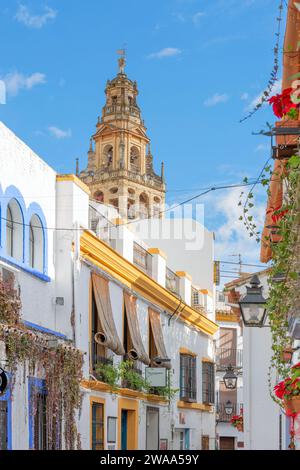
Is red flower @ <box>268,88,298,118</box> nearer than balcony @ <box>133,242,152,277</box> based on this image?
Yes

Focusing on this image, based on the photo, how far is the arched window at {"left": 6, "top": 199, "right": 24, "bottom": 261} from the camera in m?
16.2

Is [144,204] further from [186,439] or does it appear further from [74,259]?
[74,259]

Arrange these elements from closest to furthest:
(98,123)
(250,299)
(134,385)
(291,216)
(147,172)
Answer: (291,216) → (250,299) → (134,385) → (98,123) → (147,172)

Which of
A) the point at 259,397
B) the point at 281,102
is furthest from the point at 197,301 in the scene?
the point at 281,102

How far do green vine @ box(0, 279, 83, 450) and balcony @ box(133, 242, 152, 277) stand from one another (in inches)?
298

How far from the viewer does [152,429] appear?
25188mm

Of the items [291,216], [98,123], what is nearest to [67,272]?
[291,216]

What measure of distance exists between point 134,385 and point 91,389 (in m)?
3.46

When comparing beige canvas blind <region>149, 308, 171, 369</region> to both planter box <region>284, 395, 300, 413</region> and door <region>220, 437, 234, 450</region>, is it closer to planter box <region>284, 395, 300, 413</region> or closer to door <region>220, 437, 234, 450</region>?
planter box <region>284, 395, 300, 413</region>

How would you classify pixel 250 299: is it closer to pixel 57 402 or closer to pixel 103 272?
pixel 57 402

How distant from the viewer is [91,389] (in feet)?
62.2

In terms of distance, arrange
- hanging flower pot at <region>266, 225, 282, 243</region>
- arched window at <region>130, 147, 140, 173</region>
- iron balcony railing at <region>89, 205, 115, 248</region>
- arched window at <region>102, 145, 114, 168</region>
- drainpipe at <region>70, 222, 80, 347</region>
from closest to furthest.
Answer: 1. hanging flower pot at <region>266, 225, 282, 243</region>
2. drainpipe at <region>70, 222, 80, 347</region>
3. iron balcony railing at <region>89, 205, 115, 248</region>
4. arched window at <region>102, 145, 114, 168</region>
5. arched window at <region>130, 147, 140, 173</region>

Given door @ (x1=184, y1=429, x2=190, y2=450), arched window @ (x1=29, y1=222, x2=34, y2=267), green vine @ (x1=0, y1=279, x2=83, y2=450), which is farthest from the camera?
door @ (x1=184, y1=429, x2=190, y2=450)

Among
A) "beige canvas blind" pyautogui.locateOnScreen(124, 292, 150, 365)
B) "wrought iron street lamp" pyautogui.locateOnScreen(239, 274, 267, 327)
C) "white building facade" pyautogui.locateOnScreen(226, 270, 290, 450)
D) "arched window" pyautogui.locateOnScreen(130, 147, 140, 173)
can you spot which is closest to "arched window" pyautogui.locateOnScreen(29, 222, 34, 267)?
"white building facade" pyautogui.locateOnScreen(226, 270, 290, 450)
